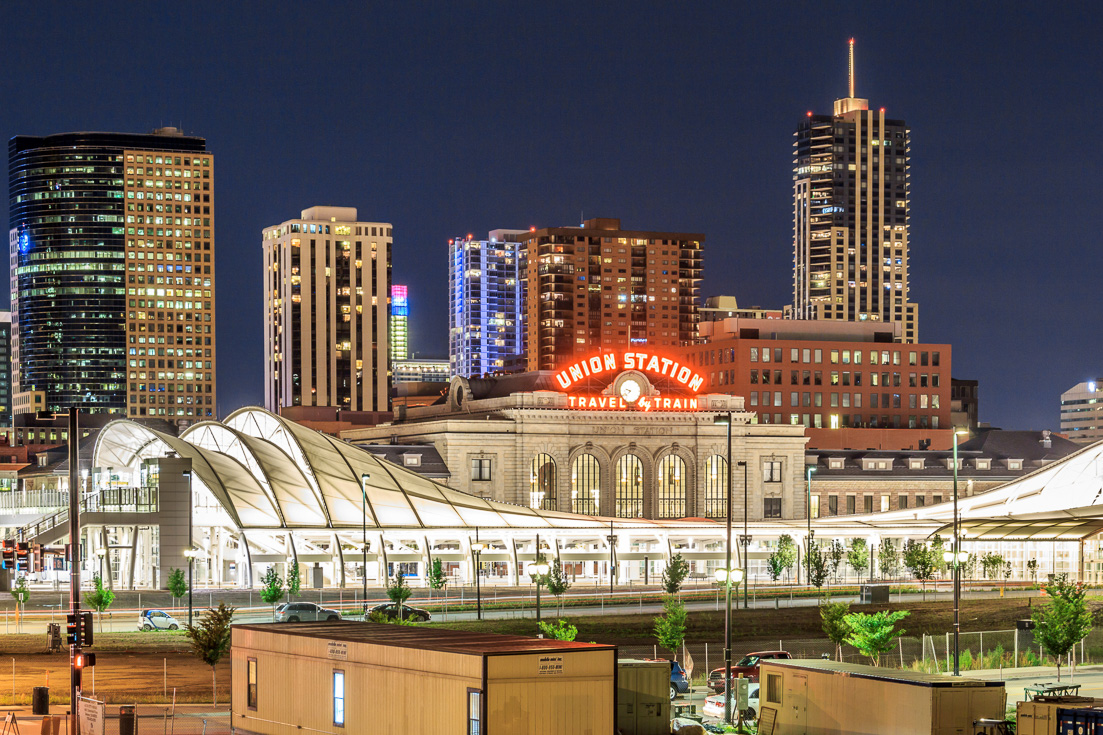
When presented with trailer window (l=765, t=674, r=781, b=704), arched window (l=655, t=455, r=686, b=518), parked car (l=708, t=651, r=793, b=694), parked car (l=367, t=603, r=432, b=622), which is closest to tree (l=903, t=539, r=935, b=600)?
arched window (l=655, t=455, r=686, b=518)

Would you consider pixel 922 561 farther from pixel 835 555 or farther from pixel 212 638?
pixel 212 638

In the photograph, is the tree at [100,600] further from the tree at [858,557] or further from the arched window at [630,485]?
the arched window at [630,485]

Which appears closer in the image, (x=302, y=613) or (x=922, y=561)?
(x=302, y=613)

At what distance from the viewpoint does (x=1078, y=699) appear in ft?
164

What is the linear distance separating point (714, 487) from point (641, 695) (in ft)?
413

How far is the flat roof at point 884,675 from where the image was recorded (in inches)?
1918

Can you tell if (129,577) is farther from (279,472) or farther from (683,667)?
(683,667)

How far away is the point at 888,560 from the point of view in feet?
464

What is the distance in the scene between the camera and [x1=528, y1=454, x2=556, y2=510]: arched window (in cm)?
17050

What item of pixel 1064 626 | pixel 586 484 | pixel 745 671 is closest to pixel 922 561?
pixel 586 484

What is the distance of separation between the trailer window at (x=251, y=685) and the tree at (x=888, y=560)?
3769 inches

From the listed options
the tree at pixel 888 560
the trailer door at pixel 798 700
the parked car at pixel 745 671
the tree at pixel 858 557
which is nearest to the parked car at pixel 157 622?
the parked car at pixel 745 671

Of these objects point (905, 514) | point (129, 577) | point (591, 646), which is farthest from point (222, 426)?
point (591, 646)

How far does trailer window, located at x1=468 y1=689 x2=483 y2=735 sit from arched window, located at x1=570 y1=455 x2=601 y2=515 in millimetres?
129768
